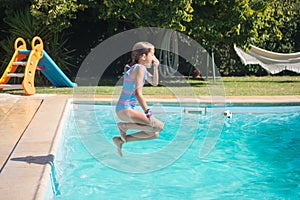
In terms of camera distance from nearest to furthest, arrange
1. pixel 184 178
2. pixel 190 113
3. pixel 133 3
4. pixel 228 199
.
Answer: pixel 228 199 < pixel 184 178 < pixel 190 113 < pixel 133 3

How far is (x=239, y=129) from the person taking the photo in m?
8.21

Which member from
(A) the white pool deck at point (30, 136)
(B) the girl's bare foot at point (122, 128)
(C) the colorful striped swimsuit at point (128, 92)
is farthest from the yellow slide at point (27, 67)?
(C) the colorful striped swimsuit at point (128, 92)

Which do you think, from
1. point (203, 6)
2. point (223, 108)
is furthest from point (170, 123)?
point (203, 6)

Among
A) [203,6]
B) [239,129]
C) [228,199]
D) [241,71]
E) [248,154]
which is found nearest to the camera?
[228,199]

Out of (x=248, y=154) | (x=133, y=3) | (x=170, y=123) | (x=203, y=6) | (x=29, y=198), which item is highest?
(x=203, y=6)

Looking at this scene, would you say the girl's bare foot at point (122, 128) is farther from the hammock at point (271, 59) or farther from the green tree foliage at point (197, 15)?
the hammock at point (271, 59)

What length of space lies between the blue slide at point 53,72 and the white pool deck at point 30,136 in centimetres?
118

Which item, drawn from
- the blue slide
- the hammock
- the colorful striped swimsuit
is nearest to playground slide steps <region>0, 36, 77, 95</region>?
the blue slide

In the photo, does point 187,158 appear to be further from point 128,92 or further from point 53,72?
point 53,72

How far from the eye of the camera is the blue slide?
11.0 meters

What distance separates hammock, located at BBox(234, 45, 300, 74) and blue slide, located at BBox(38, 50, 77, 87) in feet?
17.6

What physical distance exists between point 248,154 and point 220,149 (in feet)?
1.56

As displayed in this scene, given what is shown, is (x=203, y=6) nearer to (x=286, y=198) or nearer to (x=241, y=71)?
(x=241, y=71)

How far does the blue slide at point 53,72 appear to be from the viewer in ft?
36.1
